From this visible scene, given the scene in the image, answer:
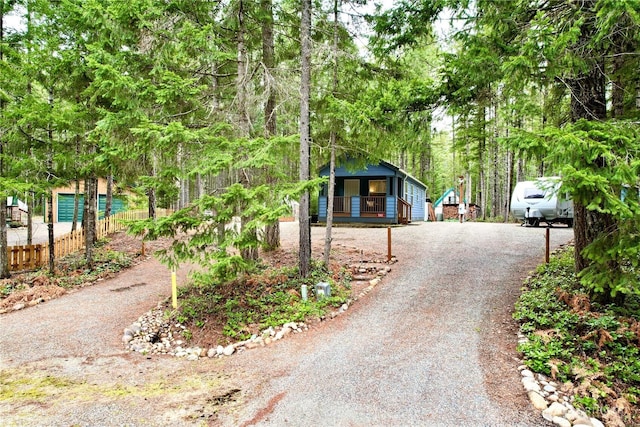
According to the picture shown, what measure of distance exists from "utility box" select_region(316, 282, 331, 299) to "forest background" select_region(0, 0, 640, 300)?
0.69 metres

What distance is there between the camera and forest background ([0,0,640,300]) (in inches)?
163

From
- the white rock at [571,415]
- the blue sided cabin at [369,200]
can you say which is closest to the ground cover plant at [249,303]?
the white rock at [571,415]

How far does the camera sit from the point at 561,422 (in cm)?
310

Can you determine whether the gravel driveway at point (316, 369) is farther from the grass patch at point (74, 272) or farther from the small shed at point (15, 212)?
the small shed at point (15, 212)

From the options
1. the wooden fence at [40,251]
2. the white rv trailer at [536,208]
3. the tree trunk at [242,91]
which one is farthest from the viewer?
the white rv trailer at [536,208]

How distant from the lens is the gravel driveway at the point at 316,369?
3.32 meters

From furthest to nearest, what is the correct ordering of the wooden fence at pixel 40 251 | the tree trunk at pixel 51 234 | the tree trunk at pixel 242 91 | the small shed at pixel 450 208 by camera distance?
the small shed at pixel 450 208
the wooden fence at pixel 40 251
the tree trunk at pixel 51 234
the tree trunk at pixel 242 91

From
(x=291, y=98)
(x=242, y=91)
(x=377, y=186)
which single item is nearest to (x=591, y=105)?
(x=291, y=98)

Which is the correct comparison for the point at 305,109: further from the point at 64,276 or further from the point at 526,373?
the point at 64,276

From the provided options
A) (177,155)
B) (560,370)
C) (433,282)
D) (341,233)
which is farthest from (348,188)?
(560,370)

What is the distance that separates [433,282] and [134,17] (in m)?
7.52

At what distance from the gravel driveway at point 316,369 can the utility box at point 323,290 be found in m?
0.59

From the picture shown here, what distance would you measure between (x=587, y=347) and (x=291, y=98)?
6279 mm

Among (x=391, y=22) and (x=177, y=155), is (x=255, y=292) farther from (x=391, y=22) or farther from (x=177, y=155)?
(x=391, y=22)
